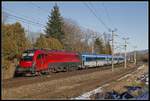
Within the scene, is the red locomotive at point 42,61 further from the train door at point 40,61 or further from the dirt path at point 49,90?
the dirt path at point 49,90

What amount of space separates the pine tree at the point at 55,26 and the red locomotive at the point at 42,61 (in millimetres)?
34525

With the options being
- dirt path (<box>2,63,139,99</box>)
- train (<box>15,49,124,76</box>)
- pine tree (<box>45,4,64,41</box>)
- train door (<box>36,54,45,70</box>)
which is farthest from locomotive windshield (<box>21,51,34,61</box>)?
pine tree (<box>45,4,64,41</box>)

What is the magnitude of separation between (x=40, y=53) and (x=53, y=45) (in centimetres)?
2566

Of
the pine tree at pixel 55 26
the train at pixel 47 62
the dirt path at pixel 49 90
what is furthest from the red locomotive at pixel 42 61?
the pine tree at pixel 55 26

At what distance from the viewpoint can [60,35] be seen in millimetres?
91812

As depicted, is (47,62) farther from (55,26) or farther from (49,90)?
(55,26)

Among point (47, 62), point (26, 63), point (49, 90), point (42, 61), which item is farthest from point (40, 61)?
point (49, 90)

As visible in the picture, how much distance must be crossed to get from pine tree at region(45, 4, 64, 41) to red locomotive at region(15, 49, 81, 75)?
3452cm

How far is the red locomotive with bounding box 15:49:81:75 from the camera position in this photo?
43125 mm

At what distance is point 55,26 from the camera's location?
3654 inches

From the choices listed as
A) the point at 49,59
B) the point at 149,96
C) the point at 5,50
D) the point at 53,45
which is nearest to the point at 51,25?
the point at 53,45

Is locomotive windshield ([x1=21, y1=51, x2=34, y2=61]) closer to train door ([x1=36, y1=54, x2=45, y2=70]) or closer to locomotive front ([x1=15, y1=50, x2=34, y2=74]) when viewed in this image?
locomotive front ([x1=15, y1=50, x2=34, y2=74])

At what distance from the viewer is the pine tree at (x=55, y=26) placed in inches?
3601

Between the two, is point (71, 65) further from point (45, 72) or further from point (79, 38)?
point (79, 38)
